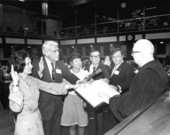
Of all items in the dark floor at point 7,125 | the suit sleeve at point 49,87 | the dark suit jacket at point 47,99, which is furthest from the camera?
the dark floor at point 7,125

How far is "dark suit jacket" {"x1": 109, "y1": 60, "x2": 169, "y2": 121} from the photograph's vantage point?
139 cm

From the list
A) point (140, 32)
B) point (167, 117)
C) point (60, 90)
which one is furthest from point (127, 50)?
point (167, 117)

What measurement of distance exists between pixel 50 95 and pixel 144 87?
1.32m

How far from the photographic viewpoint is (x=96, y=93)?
172 centimetres

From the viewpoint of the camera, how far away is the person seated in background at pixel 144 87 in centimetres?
139

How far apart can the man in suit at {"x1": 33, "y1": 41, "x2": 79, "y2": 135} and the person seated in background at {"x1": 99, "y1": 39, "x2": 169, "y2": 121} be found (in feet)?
3.33

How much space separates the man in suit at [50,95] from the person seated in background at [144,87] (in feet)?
3.33

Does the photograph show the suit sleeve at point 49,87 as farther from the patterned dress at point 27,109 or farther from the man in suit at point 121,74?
the man in suit at point 121,74

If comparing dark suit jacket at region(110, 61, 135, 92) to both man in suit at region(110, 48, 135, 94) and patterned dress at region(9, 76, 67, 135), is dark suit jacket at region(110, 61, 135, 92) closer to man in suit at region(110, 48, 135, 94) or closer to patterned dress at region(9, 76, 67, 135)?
man in suit at region(110, 48, 135, 94)

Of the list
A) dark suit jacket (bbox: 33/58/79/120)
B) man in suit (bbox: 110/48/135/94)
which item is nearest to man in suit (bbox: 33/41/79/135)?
dark suit jacket (bbox: 33/58/79/120)

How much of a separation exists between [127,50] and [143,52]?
36.3 ft

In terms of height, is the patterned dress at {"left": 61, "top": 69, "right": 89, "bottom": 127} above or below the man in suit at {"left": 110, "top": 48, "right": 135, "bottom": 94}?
below

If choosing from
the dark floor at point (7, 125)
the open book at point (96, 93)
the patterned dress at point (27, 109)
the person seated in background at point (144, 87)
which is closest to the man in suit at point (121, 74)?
the dark floor at point (7, 125)

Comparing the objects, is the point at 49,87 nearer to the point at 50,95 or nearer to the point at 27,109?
the point at 50,95
